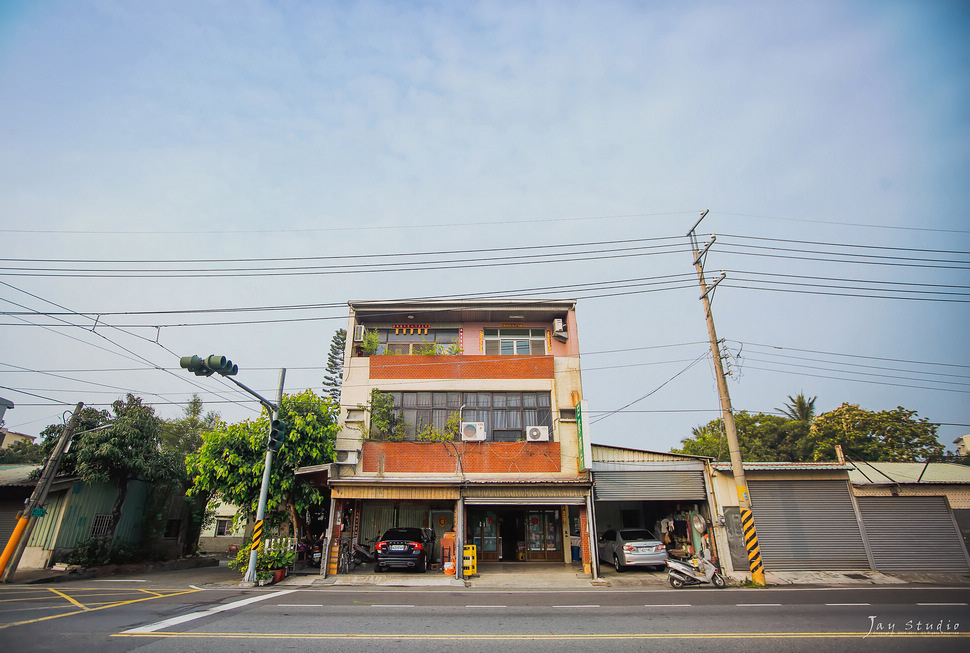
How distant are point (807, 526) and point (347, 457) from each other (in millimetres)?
18579

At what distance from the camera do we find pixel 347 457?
19.8 metres

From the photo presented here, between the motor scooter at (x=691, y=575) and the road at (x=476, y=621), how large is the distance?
1.64 metres

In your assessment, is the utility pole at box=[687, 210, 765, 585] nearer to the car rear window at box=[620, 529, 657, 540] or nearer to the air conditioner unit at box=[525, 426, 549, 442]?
the car rear window at box=[620, 529, 657, 540]

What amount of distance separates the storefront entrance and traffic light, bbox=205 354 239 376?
13.8 metres

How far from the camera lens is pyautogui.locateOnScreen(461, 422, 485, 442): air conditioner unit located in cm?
2017

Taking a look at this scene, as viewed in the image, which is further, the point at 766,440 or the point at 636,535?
the point at 766,440

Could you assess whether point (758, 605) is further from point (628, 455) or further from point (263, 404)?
point (263, 404)

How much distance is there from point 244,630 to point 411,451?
1205cm

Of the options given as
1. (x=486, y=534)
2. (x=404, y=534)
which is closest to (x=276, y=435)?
(x=404, y=534)

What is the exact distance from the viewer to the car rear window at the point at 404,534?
1875cm

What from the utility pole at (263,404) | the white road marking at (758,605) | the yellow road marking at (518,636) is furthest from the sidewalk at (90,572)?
the white road marking at (758,605)

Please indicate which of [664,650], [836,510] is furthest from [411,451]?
[836,510]

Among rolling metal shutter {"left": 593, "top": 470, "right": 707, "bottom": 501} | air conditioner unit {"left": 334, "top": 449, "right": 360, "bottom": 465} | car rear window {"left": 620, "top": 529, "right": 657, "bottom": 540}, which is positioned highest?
→ air conditioner unit {"left": 334, "top": 449, "right": 360, "bottom": 465}

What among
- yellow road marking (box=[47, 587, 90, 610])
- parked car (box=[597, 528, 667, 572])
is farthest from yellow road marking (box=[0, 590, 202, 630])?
parked car (box=[597, 528, 667, 572])
